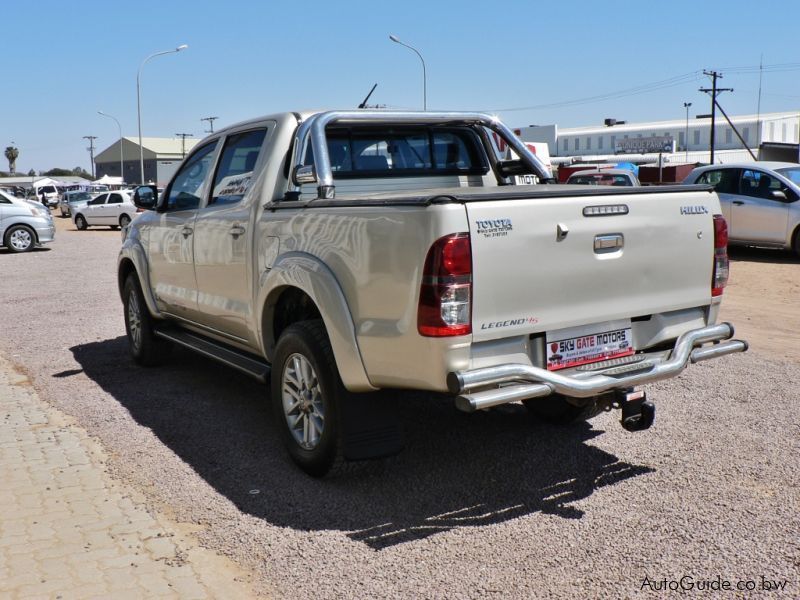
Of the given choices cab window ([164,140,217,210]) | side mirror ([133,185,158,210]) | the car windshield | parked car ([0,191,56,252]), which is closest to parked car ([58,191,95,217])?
parked car ([0,191,56,252])

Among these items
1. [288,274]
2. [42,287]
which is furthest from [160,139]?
[288,274]

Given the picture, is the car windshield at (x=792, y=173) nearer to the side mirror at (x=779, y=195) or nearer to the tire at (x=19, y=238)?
the side mirror at (x=779, y=195)

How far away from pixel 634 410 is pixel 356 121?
2.55 meters

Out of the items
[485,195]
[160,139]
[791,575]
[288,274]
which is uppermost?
[160,139]

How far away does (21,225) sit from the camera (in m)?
22.2

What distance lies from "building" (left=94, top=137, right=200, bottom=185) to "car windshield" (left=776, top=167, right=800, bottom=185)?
115767 mm

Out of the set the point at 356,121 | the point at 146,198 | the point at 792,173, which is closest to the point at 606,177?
the point at 792,173

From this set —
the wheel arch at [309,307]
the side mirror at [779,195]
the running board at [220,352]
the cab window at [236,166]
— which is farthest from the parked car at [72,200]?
the wheel arch at [309,307]

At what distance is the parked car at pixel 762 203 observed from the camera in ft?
48.5

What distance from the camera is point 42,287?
14.3 metres

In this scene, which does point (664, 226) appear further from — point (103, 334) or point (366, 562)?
point (103, 334)

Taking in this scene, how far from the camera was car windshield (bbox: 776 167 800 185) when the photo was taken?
50.6 ft

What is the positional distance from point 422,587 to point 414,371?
0.96 metres

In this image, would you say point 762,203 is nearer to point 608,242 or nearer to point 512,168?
point 512,168
